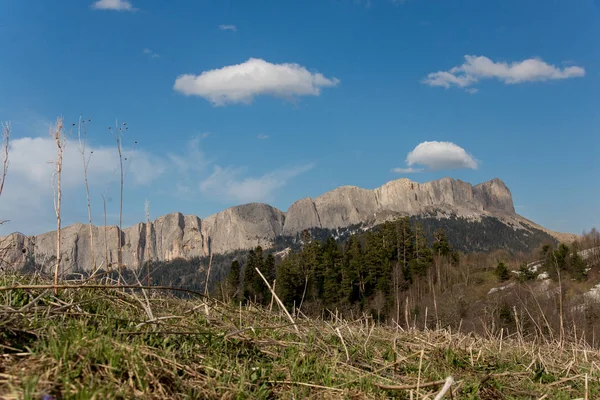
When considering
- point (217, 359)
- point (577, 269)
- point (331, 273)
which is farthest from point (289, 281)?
point (217, 359)

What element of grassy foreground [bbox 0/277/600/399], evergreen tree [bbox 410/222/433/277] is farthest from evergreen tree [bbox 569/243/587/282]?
grassy foreground [bbox 0/277/600/399]

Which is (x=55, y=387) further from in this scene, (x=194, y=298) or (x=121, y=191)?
(x=121, y=191)

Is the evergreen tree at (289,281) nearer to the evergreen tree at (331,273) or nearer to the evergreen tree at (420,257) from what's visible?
the evergreen tree at (331,273)

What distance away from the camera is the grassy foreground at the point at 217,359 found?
7.61 feet

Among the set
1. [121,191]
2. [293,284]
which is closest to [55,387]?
[121,191]

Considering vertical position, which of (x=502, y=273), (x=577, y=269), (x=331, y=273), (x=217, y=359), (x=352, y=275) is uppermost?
(x=217, y=359)

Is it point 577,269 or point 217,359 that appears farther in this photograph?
point 577,269

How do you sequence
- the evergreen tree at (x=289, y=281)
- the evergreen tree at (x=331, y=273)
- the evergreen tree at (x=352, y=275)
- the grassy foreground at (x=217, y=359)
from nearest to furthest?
the grassy foreground at (x=217, y=359), the evergreen tree at (x=289, y=281), the evergreen tree at (x=331, y=273), the evergreen tree at (x=352, y=275)

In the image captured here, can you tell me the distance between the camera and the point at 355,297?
85.7m

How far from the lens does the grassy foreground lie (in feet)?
7.61

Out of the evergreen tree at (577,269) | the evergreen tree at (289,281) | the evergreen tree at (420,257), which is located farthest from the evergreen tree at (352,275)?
the evergreen tree at (577,269)

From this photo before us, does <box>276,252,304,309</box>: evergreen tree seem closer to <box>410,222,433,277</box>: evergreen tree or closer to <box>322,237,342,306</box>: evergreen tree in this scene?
<box>322,237,342,306</box>: evergreen tree

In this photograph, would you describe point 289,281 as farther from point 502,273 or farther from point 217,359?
point 217,359

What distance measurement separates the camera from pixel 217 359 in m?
3.02
